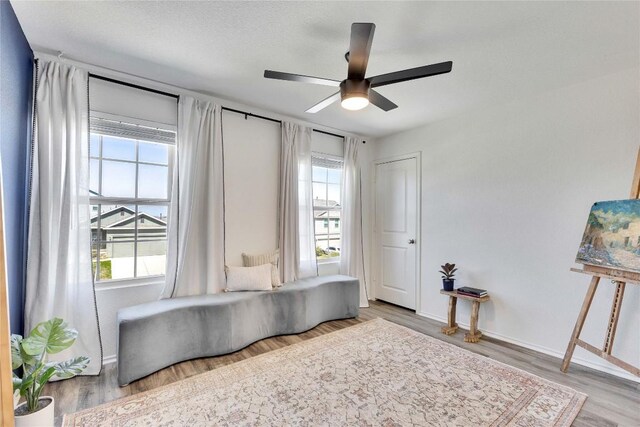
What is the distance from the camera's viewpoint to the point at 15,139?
6.51ft

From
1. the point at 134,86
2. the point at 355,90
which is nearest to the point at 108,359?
the point at 134,86

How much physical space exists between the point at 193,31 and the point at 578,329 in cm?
377

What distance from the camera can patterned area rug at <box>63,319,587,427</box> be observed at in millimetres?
1885

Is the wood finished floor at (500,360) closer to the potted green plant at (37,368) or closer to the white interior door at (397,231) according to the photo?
the potted green plant at (37,368)

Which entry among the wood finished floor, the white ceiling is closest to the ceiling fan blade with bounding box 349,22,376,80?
the white ceiling

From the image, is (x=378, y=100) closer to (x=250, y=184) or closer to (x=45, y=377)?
(x=250, y=184)

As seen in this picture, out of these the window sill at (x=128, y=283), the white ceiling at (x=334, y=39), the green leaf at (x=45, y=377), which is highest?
the white ceiling at (x=334, y=39)

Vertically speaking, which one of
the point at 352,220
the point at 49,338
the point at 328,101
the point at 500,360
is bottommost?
the point at 500,360

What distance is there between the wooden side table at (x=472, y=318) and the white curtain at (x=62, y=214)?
3439 mm

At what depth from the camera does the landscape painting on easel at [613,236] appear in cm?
219

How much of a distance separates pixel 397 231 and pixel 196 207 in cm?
280

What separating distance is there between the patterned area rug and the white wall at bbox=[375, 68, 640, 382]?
2.60ft

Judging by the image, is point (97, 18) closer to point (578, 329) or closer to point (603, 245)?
point (603, 245)

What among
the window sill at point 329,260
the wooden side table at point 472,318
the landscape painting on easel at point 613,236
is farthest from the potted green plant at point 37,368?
the landscape painting on easel at point 613,236
